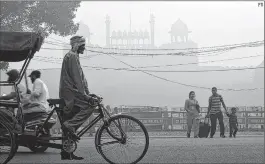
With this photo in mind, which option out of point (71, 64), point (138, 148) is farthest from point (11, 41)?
point (138, 148)

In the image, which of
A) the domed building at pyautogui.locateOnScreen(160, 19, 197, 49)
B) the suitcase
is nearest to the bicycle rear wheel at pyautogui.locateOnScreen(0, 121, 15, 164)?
the suitcase

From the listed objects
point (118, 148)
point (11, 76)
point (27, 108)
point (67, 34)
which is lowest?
point (118, 148)

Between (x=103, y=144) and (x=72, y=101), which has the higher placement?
(x=72, y=101)

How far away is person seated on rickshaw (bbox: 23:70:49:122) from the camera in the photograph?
729cm

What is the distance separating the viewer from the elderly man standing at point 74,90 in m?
5.12

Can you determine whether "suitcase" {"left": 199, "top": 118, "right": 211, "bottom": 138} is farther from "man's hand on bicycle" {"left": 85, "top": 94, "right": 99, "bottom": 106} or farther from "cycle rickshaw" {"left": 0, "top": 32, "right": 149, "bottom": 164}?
"man's hand on bicycle" {"left": 85, "top": 94, "right": 99, "bottom": 106}

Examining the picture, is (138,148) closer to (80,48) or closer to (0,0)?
(80,48)

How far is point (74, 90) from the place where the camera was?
5227 mm

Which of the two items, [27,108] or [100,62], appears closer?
[27,108]

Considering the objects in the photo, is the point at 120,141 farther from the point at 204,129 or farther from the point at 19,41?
the point at 204,129

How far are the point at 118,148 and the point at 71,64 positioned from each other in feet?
4.56

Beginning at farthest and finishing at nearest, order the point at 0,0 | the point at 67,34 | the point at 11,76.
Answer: the point at 67,34 < the point at 0,0 < the point at 11,76

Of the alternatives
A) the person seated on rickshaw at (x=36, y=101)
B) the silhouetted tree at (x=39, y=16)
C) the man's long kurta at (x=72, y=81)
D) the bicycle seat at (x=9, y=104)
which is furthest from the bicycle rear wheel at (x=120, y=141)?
the silhouetted tree at (x=39, y=16)

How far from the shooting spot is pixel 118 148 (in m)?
5.77
